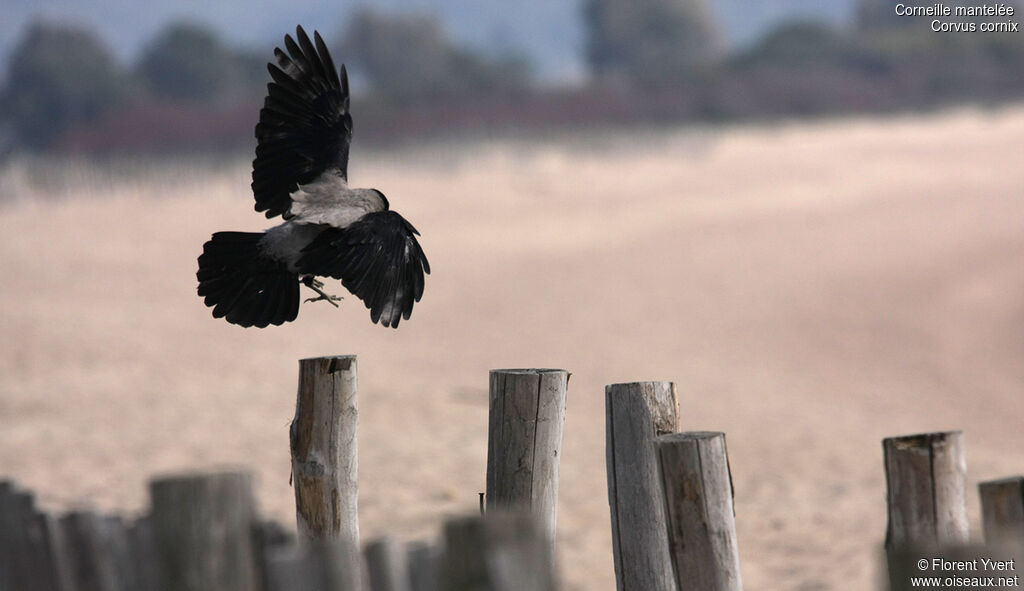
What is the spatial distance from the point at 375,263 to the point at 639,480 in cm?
118

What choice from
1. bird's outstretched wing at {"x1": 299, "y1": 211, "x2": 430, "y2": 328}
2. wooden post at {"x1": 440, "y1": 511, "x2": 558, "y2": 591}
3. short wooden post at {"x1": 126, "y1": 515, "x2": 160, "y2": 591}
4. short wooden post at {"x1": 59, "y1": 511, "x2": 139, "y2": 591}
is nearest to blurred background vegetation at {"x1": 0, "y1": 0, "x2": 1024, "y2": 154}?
bird's outstretched wing at {"x1": 299, "y1": 211, "x2": 430, "y2": 328}

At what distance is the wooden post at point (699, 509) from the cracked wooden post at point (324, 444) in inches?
37.1

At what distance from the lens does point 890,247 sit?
18.5m

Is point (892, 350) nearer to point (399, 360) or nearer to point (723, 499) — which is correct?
point (399, 360)

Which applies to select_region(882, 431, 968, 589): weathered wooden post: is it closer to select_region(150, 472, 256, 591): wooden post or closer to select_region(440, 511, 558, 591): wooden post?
select_region(440, 511, 558, 591): wooden post

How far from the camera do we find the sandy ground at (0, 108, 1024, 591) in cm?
918

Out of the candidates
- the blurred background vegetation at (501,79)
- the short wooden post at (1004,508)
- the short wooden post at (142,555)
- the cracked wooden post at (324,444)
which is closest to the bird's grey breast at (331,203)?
the cracked wooden post at (324,444)

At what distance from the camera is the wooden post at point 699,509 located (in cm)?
277

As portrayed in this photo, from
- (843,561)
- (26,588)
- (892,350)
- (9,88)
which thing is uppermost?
(9,88)

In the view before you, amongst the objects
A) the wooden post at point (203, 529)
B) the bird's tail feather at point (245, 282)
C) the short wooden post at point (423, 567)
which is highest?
the bird's tail feather at point (245, 282)

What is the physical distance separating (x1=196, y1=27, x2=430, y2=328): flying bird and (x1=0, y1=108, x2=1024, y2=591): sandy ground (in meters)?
3.31

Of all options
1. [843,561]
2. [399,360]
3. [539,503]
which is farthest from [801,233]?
[539,503]

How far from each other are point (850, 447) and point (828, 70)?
32.2 m

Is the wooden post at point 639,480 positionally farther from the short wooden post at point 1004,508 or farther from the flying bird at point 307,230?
the short wooden post at point 1004,508
